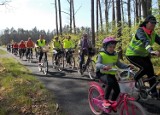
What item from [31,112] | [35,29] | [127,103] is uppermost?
[35,29]

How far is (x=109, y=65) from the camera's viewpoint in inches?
245

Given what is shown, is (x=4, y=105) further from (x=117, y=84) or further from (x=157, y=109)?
(x=157, y=109)

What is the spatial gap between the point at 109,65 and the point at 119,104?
0.84 meters

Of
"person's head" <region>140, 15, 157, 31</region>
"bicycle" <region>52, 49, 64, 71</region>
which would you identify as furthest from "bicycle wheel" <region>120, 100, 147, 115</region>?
"bicycle" <region>52, 49, 64, 71</region>

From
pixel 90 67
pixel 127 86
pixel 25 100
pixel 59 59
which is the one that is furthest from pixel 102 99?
pixel 59 59

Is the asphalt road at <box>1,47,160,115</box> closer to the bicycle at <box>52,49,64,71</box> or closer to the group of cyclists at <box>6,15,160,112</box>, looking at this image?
the group of cyclists at <box>6,15,160,112</box>

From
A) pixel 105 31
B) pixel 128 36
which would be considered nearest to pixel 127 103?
pixel 128 36

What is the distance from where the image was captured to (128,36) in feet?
49.1

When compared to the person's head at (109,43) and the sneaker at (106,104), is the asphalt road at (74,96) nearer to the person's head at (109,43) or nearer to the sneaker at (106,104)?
the sneaker at (106,104)

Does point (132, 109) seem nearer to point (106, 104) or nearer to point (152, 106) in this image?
point (106, 104)

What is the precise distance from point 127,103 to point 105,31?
14822 millimetres

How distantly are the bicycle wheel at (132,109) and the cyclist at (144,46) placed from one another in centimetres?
162

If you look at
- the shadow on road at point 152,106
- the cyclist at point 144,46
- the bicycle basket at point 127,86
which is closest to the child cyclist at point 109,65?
the bicycle basket at point 127,86

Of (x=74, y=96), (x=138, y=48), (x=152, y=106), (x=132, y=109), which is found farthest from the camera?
(x=74, y=96)
